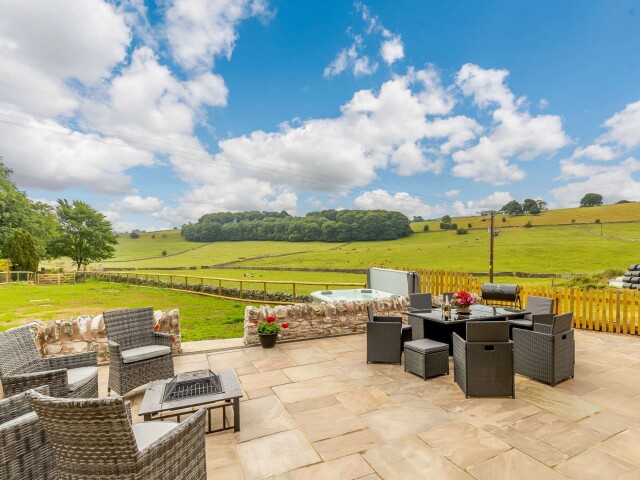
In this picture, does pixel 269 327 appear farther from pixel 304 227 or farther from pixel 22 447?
pixel 304 227

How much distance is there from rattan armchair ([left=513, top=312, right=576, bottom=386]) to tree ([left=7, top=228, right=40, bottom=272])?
95.3ft

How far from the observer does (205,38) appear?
11812 millimetres

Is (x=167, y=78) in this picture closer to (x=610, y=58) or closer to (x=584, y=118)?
(x=610, y=58)

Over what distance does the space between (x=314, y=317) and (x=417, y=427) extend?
345 centimetres

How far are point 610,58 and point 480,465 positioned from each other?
20820 millimetres

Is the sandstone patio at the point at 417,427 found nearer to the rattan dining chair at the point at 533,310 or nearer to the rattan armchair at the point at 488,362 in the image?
the rattan armchair at the point at 488,362

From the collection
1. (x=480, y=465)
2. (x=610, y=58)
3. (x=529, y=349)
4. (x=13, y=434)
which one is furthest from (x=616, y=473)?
(x=610, y=58)

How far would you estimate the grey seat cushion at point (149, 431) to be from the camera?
214 cm

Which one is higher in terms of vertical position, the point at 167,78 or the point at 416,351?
the point at 167,78

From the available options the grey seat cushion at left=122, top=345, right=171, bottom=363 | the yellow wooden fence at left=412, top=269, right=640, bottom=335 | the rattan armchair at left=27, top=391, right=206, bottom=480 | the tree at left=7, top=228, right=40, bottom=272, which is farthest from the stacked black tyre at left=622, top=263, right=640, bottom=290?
the tree at left=7, top=228, right=40, bottom=272

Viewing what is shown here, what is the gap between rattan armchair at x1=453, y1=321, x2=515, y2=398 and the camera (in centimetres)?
378

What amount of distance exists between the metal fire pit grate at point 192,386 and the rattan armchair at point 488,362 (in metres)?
2.92

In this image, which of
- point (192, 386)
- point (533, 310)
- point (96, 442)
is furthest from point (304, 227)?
point (96, 442)

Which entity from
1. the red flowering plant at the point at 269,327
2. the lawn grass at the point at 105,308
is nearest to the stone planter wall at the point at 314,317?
the red flowering plant at the point at 269,327
